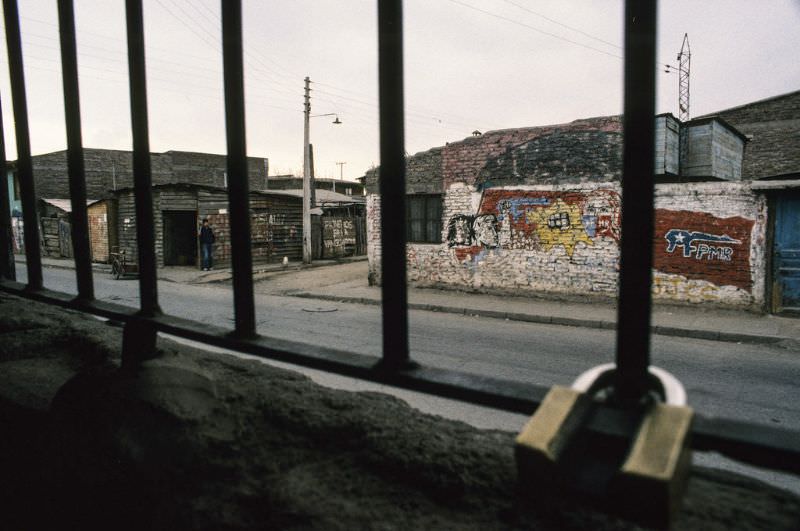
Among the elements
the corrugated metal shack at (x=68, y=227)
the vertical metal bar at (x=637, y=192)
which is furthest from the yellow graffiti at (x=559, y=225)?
the corrugated metal shack at (x=68, y=227)

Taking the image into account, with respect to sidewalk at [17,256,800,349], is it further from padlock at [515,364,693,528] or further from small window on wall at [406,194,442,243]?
padlock at [515,364,693,528]

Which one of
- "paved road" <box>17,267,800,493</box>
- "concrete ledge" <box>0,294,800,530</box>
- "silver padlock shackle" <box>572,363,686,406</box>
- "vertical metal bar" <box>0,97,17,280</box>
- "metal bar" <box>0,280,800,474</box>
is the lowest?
"paved road" <box>17,267,800,493</box>

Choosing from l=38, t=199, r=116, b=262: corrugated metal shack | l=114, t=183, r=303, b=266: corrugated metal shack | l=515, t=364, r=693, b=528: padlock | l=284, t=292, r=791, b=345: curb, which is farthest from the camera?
l=38, t=199, r=116, b=262: corrugated metal shack

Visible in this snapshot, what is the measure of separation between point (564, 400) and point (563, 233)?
1104 centimetres

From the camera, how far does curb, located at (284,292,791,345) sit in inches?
311

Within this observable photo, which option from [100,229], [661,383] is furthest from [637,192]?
[100,229]

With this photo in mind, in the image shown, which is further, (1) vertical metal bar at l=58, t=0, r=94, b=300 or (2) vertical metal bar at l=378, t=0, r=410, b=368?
(1) vertical metal bar at l=58, t=0, r=94, b=300

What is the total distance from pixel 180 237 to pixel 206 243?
4.09 meters

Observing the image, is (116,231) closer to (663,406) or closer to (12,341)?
(12,341)

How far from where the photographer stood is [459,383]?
0.95 metres

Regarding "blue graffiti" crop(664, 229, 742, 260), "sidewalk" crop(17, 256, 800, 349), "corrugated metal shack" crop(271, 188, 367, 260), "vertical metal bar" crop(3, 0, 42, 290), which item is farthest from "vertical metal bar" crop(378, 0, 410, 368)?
"corrugated metal shack" crop(271, 188, 367, 260)

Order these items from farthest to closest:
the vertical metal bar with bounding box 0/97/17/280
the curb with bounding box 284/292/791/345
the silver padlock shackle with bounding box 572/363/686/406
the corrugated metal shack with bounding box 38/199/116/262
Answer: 1. the corrugated metal shack with bounding box 38/199/116/262
2. the curb with bounding box 284/292/791/345
3. the vertical metal bar with bounding box 0/97/17/280
4. the silver padlock shackle with bounding box 572/363/686/406

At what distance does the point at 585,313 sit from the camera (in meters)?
9.81

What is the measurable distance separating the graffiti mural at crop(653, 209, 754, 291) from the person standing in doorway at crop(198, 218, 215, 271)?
14.8 m
